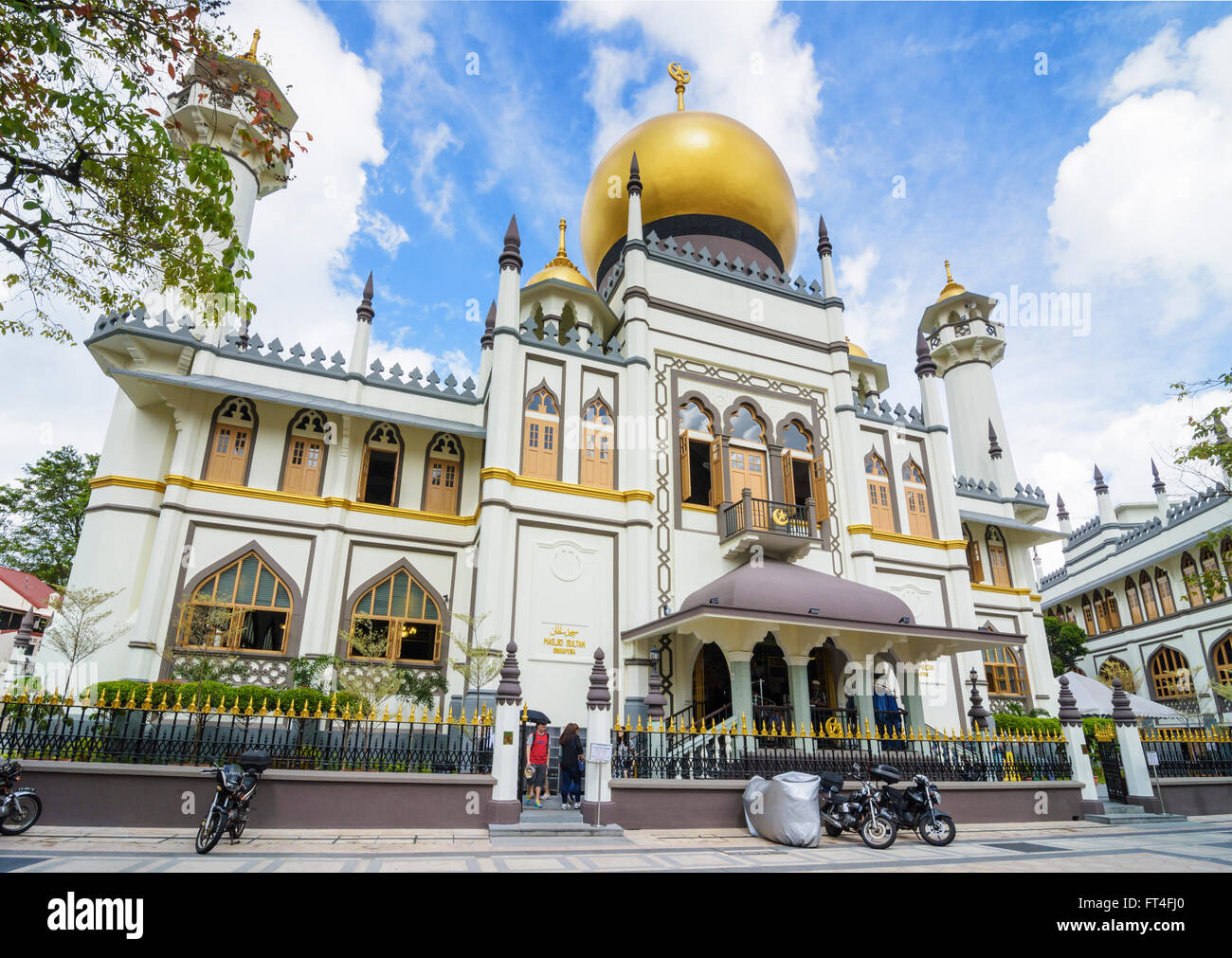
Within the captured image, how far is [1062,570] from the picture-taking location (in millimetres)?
36094

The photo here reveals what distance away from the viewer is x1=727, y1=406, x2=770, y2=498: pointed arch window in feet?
50.8

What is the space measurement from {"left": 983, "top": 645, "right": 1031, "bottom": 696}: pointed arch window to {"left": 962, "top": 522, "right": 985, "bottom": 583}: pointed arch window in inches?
74.9

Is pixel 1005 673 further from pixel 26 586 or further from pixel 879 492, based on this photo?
pixel 26 586

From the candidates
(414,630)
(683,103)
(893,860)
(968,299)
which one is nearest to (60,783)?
(414,630)

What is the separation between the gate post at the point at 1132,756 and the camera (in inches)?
466

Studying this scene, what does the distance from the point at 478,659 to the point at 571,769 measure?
252 centimetres

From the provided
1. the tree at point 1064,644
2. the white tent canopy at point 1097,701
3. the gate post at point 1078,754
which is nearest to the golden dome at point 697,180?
the gate post at point 1078,754

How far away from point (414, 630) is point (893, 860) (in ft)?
31.3

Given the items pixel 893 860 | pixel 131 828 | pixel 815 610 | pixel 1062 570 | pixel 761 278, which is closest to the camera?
pixel 893 860

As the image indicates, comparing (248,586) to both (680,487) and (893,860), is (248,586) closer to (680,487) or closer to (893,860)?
(680,487)

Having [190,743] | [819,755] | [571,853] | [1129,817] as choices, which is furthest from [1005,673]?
[190,743]

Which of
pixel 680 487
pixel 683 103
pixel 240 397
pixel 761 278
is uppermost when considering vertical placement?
pixel 683 103

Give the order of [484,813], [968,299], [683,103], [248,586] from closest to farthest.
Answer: [484,813]
[248,586]
[683,103]
[968,299]

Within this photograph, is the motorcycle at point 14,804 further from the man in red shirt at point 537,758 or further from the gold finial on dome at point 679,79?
the gold finial on dome at point 679,79
